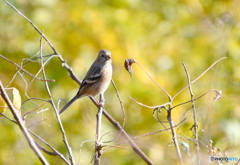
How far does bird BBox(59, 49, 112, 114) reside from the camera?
15.7ft

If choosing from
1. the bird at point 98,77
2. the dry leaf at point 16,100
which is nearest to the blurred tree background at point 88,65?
the bird at point 98,77

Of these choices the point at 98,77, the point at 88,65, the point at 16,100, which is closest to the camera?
the point at 16,100

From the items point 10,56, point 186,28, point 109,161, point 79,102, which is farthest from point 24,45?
point 186,28

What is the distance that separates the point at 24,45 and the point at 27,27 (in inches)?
15.5

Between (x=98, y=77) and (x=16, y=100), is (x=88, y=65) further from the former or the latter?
(x=16, y=100)

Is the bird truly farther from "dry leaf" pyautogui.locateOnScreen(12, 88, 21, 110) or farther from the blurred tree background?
"dry leaf" pyautogui.locateOnScreen(12, 88, 21, 110)

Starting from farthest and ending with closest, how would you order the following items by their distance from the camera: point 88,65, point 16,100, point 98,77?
1. point 98,77
2. point 88,65
3. point 16,100

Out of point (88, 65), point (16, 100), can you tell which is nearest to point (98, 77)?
point (88, 65)

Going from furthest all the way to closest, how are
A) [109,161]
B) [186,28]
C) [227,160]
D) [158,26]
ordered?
[186,28] → [158,26] → [109,161] → [227,160]

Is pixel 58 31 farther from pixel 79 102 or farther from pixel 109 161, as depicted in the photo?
pixel 109 161

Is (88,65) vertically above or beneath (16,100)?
above

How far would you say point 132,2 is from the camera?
18.5 ft

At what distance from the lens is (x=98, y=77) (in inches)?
205

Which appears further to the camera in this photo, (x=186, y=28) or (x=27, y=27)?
(x=186, y=28)
